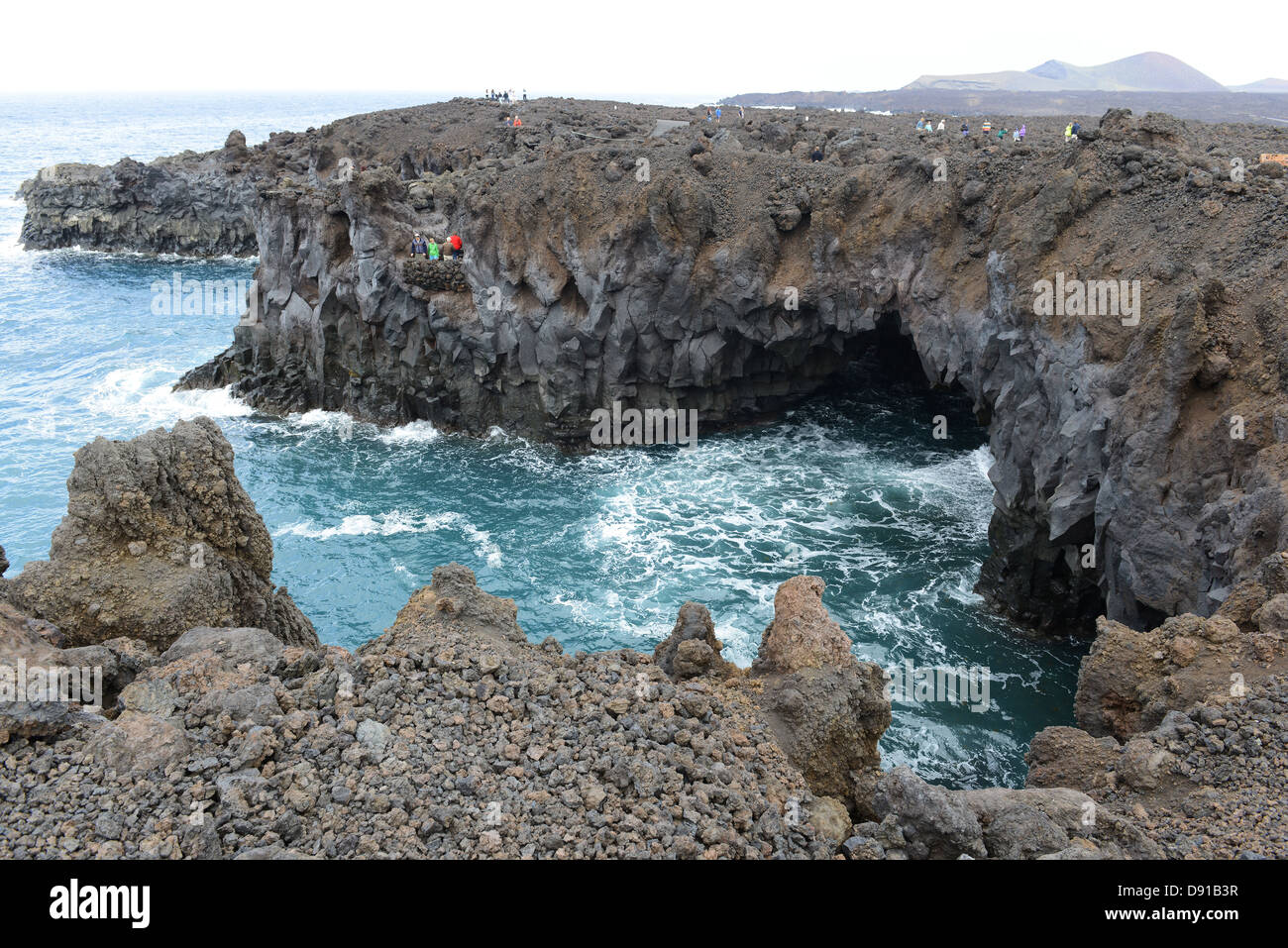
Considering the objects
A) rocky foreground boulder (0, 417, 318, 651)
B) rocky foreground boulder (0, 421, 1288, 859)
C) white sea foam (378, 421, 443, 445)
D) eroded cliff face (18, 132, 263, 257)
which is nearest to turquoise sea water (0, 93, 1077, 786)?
white sea foam (378, 421, 443, 445)

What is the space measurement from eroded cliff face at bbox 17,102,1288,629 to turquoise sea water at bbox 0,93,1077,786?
228cm

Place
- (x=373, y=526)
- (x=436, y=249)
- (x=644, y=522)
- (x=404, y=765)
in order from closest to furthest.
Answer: (x=404, y=765)
(x=373, y=526)
(x=644, y=522)
(x=436, y=249)

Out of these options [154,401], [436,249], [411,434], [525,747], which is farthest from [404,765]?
[154,401]

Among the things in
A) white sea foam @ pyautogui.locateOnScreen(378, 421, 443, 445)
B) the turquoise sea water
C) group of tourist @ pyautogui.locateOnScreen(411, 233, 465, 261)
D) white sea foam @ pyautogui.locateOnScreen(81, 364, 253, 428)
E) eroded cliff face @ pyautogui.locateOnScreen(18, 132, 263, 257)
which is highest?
eroded cliff face @ pyautogui.locateOnScreen(18, 132, 263, 257)

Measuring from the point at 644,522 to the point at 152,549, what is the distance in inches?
854

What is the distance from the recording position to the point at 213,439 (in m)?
17.2

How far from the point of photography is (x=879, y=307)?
1480 inches

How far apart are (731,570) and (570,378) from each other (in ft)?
46.5

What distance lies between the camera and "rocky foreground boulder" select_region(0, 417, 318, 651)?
49.1 ft

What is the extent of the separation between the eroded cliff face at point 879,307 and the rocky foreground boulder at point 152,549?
2142cm

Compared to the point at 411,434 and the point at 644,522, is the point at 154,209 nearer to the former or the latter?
the point at 411,434

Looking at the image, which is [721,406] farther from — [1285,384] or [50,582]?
[50,582]

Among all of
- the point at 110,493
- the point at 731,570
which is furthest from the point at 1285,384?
the point at 110,493

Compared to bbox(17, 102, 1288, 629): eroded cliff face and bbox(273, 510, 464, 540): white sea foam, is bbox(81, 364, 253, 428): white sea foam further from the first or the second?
bbox(273, 510, 464, 540): white sea foam
